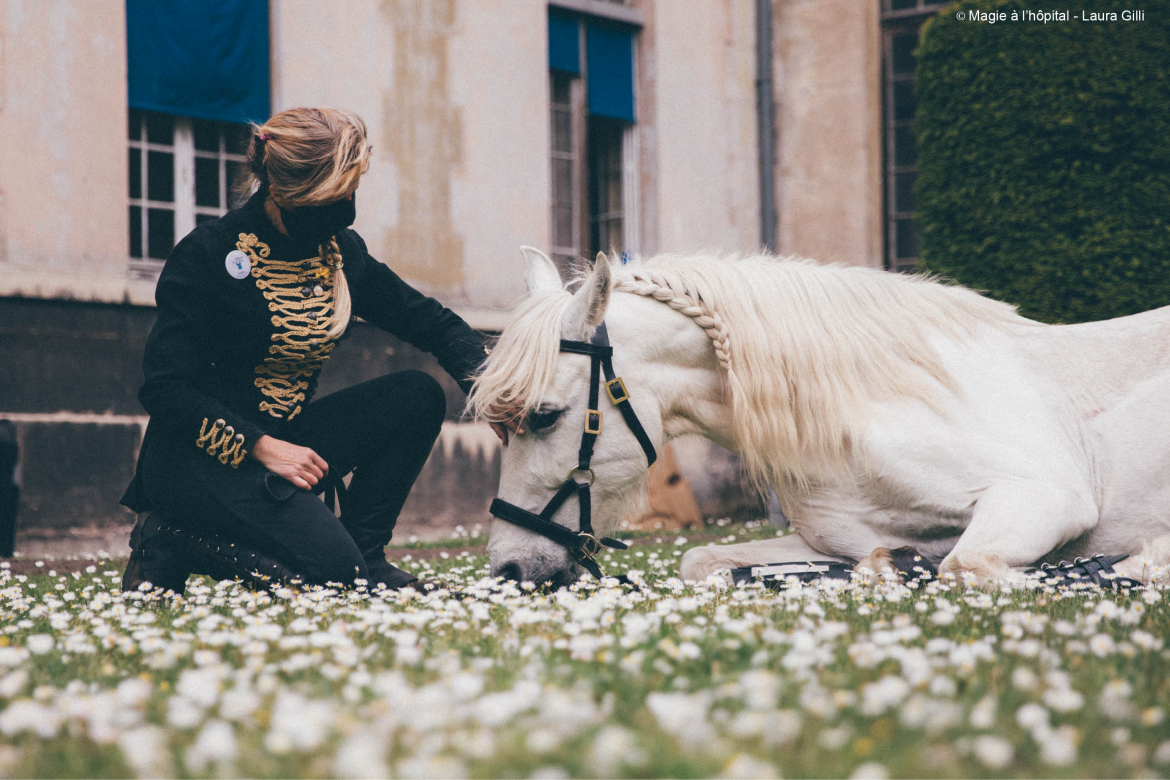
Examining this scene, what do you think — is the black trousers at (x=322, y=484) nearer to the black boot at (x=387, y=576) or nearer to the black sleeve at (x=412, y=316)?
the black boot at (x=387, y=576)

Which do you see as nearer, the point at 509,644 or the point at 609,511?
the point at 509,644

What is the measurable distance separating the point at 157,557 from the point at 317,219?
1.42 m

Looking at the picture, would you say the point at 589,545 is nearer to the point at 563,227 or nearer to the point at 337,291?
the point at 337,291

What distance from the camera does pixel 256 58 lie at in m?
9.13

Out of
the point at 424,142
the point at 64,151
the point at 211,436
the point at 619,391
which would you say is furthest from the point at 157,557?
the point at 424,142

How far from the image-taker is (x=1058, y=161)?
9414 millimetres

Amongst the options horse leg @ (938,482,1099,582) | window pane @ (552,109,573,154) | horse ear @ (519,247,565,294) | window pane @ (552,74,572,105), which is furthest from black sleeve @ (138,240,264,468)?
window pane @ (552,74,572,105)

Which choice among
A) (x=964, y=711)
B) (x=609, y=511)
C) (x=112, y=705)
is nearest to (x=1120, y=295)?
(x=609, y=511)

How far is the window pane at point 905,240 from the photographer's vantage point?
12.5 m

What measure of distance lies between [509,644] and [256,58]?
7.98m

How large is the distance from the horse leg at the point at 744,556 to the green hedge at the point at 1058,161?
19.0ft

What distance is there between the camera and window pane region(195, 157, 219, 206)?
911 centimetres

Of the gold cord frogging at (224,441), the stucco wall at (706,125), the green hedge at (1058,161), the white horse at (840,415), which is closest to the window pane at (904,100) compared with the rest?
the stucco wall at (706,125)

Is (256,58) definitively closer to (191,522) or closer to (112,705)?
(191,522)
